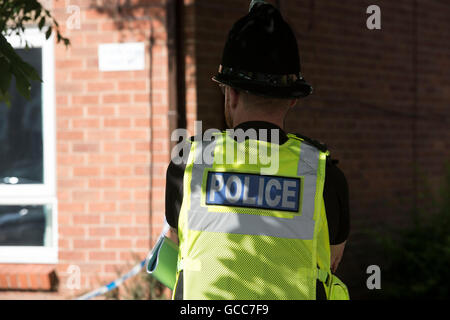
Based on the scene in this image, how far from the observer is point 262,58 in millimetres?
2160

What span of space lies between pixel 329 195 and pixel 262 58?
490 mm

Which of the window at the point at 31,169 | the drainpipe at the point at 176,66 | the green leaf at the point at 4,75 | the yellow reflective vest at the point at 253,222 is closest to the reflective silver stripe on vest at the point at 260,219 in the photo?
the yellow reflective vest at the point at 253,222

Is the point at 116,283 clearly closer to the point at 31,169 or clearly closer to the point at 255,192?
the point at 31,169

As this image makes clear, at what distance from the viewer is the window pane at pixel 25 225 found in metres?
6.14

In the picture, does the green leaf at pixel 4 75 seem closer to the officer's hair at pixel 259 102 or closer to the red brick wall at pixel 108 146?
Answer: the officer's hair at pixel 259 102

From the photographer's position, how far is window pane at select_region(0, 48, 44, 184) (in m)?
6.15

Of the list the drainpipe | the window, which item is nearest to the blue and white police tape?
the window

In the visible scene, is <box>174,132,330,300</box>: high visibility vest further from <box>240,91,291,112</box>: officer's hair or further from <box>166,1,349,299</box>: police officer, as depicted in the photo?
<box>240,91,291,112</box>: officer's hair

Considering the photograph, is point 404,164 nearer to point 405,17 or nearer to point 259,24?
point 405,17

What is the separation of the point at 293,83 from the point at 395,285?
4.62 metres

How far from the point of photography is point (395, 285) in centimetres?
635
